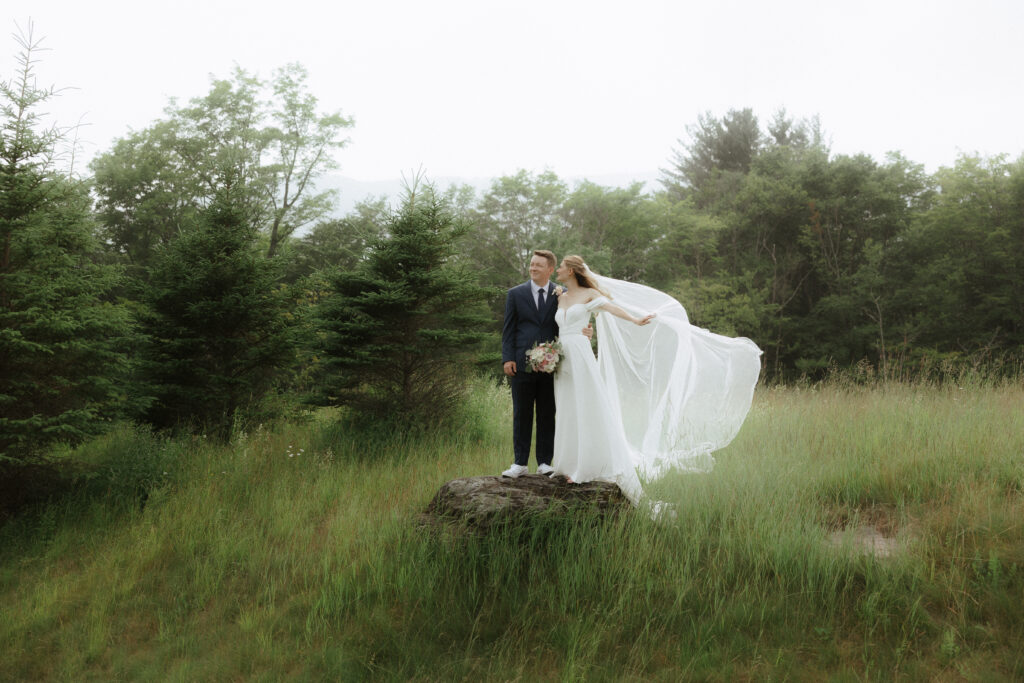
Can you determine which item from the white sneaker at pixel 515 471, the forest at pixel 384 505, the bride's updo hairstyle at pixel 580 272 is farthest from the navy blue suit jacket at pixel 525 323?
the forest at pixel 384 505

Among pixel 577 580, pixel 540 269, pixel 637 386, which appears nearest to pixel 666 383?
pixel 637 386

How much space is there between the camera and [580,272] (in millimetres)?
5984

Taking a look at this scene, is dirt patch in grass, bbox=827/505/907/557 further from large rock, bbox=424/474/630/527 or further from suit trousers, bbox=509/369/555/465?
suit trousers, bbox=509/369/555/465

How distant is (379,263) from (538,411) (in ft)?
13.5

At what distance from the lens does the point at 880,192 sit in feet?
90.2

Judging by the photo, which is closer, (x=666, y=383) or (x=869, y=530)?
(x=869, y=530)

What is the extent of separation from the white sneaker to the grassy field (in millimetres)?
935

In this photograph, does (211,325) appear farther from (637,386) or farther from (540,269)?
(637,386)

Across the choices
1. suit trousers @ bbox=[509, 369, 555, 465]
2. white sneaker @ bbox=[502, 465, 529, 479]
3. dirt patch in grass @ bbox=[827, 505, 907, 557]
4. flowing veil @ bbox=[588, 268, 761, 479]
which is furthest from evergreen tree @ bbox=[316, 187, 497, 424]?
dirt patch in grass @ bbox=[827, 505, 907, 557]

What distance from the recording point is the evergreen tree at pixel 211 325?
29.9ft

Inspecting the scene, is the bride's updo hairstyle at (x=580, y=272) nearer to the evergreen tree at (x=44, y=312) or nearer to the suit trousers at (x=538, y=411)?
the suit trousers at (x=538, y=411)

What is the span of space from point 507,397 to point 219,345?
521cm

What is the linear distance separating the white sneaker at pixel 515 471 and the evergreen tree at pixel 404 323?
3396 mm

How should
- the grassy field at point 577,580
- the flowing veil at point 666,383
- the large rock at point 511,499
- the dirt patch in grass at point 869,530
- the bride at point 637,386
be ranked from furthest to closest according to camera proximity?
1. the flowing veil at point 666,383
2. the bride at point 637,386
3. the large rock at point 511,499
4. the dirt patch in grass at point 869,530
5. the grassy field at point 577,580
